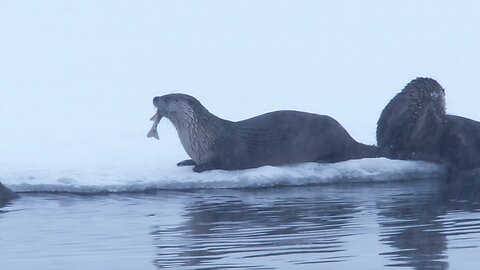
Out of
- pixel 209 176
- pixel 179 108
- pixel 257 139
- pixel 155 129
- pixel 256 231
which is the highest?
pixel 179 108

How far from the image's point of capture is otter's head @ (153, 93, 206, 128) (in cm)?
1168

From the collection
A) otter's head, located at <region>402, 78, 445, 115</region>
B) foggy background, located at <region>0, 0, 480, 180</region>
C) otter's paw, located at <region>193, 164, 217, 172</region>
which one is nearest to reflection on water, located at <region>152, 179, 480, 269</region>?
otter's paw, located at <region>193, 164, 217, 172</region>

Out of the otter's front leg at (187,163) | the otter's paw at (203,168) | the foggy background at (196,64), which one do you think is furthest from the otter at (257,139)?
the foggy background at (196,64)

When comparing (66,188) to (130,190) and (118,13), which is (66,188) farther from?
(118,13)

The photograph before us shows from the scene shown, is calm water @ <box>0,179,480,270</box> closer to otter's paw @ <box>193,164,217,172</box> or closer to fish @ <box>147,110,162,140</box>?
otter's paw @ <box>193,164,217,172</box>

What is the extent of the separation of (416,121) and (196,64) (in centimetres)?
1182

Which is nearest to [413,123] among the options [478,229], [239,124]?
[239,124]

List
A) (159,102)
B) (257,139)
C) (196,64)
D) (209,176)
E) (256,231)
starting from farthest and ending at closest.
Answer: (196,64), (159,102), (257,139), (209,176), (256,231)

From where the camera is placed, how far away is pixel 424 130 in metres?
11.8

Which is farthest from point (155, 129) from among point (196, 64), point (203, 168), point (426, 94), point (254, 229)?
point (196, 64)

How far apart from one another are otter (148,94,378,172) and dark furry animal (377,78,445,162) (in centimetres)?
24

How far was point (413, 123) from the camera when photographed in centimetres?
1173

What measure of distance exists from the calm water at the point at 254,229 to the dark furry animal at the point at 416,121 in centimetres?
111

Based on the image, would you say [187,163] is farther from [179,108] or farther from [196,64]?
[196,64]
